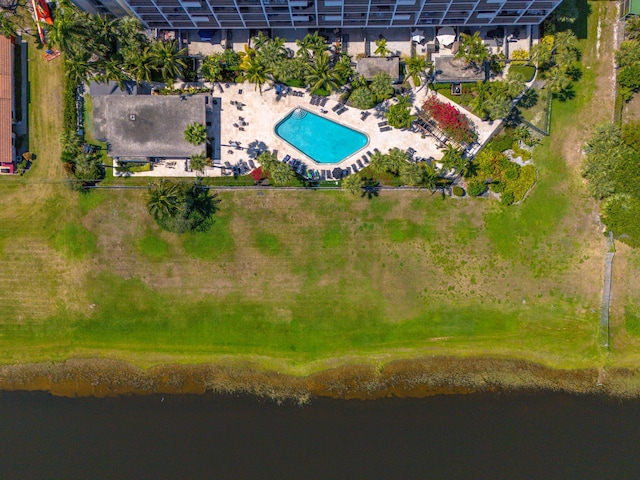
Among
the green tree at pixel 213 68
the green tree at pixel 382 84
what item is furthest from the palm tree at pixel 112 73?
the green tree at pixel 382 84

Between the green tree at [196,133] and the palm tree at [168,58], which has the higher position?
the palm tree at [168,58]

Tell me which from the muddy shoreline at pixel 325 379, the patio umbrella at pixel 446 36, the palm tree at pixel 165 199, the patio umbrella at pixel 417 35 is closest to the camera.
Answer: the palm tree at pixel 165 199

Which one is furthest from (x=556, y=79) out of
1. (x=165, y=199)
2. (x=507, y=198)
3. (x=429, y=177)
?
(x=165, y=199)

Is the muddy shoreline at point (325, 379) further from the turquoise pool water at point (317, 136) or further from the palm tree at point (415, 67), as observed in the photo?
the palm tree at point (415, 67)

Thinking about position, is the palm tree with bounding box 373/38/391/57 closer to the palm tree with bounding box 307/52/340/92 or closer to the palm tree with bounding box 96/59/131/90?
the palm tree with bounding box 307/52/340/92

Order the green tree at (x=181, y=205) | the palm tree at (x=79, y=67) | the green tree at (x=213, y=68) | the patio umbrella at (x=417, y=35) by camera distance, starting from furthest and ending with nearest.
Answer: the patio umbrella at (x=417, y=35)
the green tree at (x=213, y=68)
the green tree at (x=181, y=205)
the palm tree at (x=79, y=67)

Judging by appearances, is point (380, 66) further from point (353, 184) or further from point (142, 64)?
point (142, 64)
